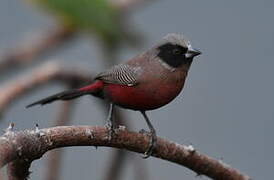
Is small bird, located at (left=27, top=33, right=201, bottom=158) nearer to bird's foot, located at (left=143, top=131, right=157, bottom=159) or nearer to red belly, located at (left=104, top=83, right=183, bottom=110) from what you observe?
red belly, located at (left=104, top=83, right=183, bottom=110)

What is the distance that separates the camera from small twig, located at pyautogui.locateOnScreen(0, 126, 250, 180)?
2148 millimetres

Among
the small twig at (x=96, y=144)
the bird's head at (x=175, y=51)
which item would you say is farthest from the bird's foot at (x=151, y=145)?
the bird's head at (x=175, y=51)

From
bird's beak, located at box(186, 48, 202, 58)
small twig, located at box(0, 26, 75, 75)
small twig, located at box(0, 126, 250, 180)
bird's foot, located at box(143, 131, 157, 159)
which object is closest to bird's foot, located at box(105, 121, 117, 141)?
small twig, located at box(0, 126, 250, 180)

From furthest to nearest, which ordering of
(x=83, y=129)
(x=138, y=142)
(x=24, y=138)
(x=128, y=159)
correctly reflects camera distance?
(x=128, y=159), (x=138, y=142), (x=83, y=129), (x=24, y=138)

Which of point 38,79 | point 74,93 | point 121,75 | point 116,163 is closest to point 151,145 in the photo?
point 121,75

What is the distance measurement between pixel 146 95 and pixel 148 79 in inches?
3.8

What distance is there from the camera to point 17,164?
2273 millimetres

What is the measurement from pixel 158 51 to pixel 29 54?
1457mm

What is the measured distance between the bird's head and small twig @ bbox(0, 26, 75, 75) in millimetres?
1319

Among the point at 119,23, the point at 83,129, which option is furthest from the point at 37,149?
the point at 119,23

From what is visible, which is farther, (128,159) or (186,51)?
(128,159)

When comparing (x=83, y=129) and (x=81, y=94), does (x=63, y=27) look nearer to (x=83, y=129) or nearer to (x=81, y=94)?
(x=81, y=94)

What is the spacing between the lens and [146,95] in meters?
3.20

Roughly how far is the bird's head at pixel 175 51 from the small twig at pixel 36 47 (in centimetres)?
132
